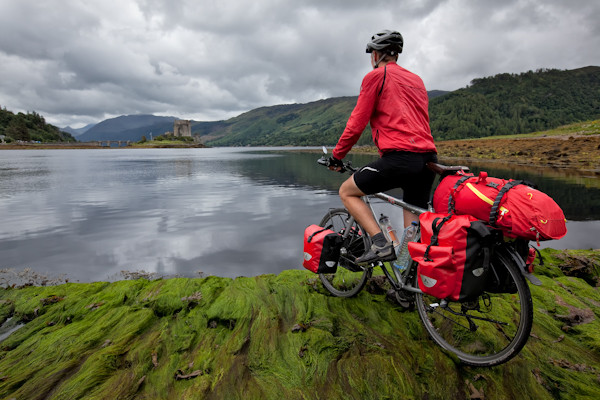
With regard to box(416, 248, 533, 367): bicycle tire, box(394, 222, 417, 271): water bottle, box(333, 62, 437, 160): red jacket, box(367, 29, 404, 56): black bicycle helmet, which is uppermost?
box(367, 29, 404, 56): black bicycle helmet

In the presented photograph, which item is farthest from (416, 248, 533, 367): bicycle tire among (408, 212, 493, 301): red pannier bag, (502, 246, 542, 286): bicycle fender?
(408, 212, 493, 301): red pannier bag

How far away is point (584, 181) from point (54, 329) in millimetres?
27336

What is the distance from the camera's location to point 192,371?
3484 mm

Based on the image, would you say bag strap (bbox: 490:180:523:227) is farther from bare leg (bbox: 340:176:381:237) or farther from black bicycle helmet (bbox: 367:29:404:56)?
black bicycle helmet (bbox: 367:29:404:56)

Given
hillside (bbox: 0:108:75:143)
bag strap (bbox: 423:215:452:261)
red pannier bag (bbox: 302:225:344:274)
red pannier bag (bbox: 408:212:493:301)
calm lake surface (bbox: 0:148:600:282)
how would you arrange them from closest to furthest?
red pannier bag (bbox: 408:212:493:301) → bag strap (bbox: 423:215:452:261) → red pannier bag (bbox: 302:225:344:274) → calm lake surface (bbox: 0:148:600:282) → hillside (bbox: 0:108:75:143)

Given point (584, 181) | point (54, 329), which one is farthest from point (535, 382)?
point (584, 181)

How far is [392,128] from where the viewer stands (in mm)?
3781

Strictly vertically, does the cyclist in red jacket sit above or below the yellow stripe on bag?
above

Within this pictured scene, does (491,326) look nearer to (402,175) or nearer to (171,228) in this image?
(402,175)

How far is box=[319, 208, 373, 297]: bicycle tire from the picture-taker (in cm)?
491

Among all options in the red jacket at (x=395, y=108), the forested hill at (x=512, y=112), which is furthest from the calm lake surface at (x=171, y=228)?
the forested hill at (x=512, y=112)

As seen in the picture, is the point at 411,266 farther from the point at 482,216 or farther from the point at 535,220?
the point at 535,220

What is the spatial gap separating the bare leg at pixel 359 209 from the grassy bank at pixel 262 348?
1.38 metres

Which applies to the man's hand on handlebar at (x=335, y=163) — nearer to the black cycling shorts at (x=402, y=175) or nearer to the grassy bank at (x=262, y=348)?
the black cycling shorts at (x=402, y=175)
